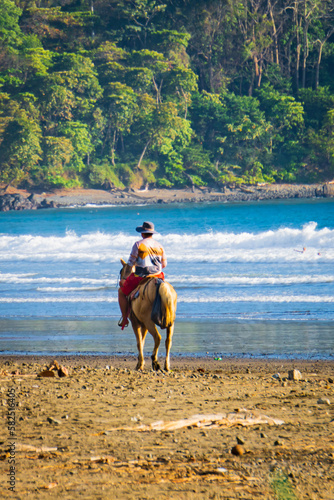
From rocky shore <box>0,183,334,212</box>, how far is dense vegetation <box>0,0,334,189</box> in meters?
1.36

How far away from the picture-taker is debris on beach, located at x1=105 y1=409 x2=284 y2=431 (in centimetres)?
441

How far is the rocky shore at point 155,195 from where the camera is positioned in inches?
2359

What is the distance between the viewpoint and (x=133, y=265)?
7.27 meters

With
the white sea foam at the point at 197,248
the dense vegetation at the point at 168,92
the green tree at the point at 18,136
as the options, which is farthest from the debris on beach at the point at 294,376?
the dense vegetation at the point at 168,92

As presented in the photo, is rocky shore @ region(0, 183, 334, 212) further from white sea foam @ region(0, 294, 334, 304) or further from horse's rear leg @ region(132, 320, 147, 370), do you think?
horse's rear leg @ region(132, 320, 147, 370)

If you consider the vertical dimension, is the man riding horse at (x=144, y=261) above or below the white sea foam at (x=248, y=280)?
above

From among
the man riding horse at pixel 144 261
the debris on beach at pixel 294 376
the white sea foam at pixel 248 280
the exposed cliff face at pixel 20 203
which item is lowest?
the exposed cliff face at pixel 20 203

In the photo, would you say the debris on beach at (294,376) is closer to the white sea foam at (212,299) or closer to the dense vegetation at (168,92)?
the white sea foam at (212,299)

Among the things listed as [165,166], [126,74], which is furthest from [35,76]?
[165,166]

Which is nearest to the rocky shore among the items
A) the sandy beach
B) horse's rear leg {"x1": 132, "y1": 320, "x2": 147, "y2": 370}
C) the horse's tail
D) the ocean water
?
the ocean water

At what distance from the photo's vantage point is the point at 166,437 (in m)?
4.20

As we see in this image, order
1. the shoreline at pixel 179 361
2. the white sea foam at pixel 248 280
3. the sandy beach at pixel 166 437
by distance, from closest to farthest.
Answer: the sandy beach at pixel 166 437 → the shoreline at pixel 179 361 → the white sea foam at pixel 248 280

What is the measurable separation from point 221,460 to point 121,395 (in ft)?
6.12

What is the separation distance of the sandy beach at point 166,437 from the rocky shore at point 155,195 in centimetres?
5462
